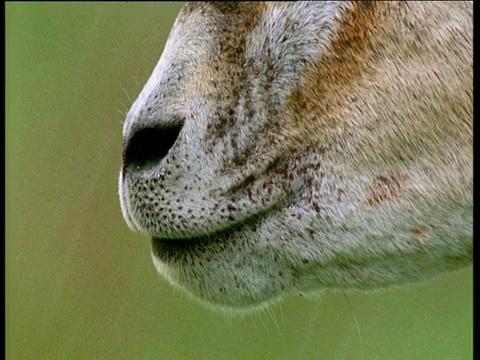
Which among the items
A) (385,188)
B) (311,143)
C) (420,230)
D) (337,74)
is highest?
(337,74)

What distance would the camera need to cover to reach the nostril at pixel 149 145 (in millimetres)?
2631

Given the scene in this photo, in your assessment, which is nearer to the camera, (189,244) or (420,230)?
(420,230)

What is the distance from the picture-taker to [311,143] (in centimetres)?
259

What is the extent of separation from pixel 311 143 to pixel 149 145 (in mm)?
408

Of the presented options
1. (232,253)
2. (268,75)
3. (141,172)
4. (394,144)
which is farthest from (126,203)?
(394,144)

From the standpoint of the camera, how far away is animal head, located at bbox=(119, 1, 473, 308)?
2.54 meters

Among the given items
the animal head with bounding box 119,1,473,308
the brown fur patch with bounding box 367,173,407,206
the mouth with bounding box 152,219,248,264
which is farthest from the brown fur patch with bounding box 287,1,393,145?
the mouth with bounding box 152,219,248,264

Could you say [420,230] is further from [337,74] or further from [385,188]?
[337,74]

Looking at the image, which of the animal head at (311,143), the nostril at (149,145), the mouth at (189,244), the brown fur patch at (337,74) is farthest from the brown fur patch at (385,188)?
the nostril at (149,145)

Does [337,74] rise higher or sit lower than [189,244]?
higher

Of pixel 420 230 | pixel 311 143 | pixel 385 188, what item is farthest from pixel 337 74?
pixel 420 230

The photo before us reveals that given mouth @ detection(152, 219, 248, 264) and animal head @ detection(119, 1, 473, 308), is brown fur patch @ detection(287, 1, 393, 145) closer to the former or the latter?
animal head @ detection(119, 1, 473, 308)
